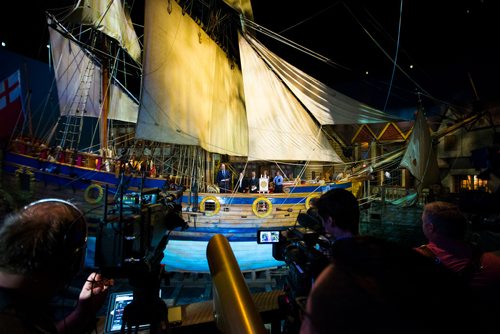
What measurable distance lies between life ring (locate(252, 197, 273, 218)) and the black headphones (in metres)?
8.16

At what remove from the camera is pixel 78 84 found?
1584 centimetres

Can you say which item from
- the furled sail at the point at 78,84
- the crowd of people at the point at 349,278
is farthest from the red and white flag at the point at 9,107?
the crowd of people at the point at 349,278

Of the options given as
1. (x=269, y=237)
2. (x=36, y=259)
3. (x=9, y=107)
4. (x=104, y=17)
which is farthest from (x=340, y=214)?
(x=104, y=17)

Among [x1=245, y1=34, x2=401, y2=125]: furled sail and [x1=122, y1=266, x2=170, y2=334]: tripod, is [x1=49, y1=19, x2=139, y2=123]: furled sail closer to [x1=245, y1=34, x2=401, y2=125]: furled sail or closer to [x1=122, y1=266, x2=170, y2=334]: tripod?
[x1=245, y1=34, x2=401, y2=125]: furled sail

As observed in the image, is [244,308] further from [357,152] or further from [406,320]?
[357,152]

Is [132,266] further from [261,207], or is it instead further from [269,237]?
[261,207]

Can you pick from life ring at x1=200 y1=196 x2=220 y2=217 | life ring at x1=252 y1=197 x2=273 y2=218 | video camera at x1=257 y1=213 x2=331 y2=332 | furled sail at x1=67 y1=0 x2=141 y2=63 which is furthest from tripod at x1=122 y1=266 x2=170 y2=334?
furled sail at x1=67 y1=0 x2=141 y2=63

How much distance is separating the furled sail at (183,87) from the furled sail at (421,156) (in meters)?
9.14

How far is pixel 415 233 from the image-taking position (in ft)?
31.1

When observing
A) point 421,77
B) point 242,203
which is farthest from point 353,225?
point 421,77

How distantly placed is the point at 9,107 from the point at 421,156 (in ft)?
53.7

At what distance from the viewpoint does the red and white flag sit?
822cm

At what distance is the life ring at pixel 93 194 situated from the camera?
8.26m

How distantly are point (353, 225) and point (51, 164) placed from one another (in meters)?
10.5
